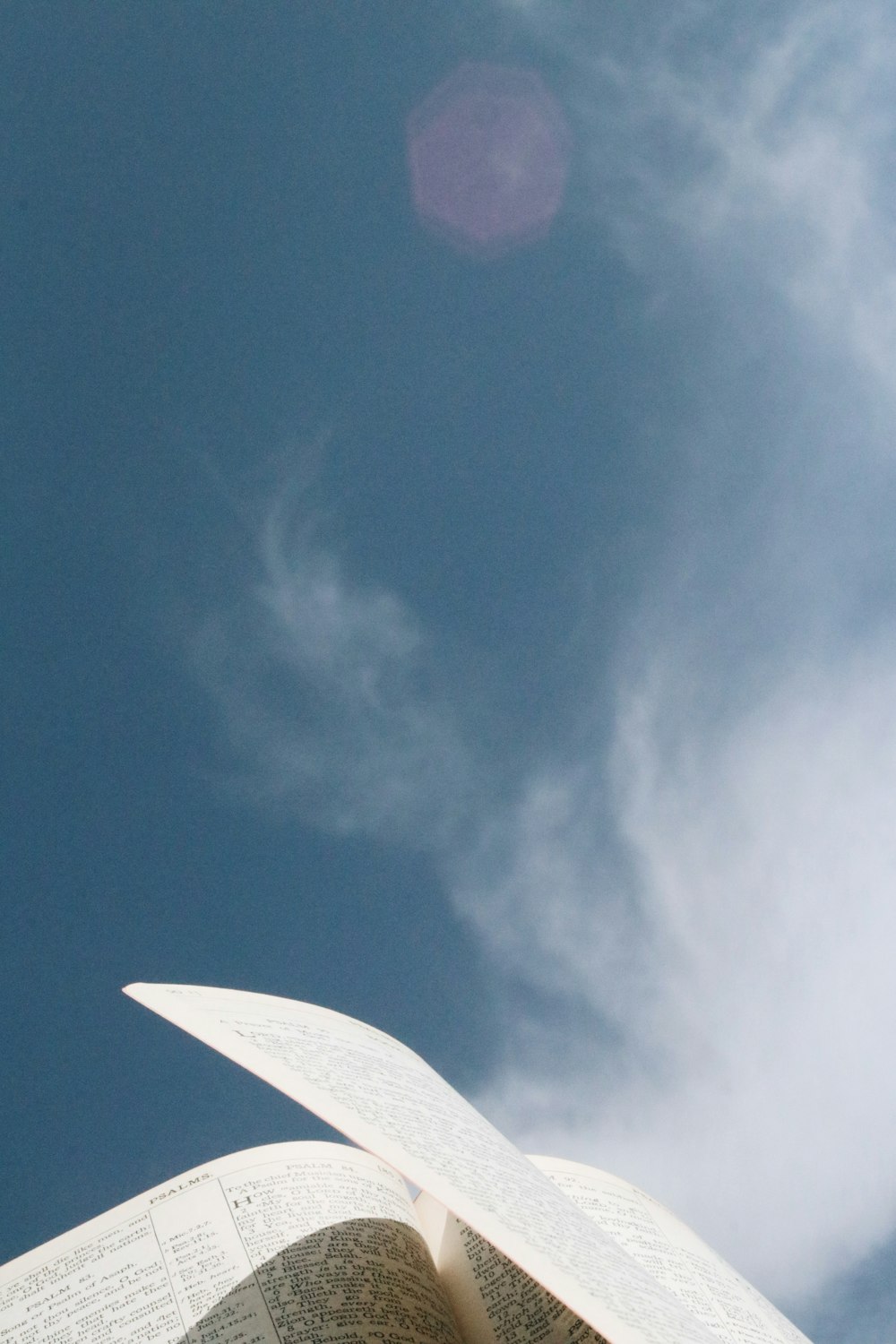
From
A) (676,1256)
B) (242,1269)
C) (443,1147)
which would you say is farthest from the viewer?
(676,1256)

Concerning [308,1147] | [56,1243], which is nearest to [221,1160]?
[308,1147]

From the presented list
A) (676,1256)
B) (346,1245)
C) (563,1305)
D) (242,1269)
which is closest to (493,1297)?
(563,1305)

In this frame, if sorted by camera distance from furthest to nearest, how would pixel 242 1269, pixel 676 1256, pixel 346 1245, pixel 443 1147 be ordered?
pixel 676 1256
pixel 346 1245
pixel 242 1269
pixel 443 1147

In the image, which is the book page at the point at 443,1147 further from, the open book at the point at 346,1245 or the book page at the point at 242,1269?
the book page at the point at 242,1269

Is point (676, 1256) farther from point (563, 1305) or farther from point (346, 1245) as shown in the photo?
point (346, 1245)

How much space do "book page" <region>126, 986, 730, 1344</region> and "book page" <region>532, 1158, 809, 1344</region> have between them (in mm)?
616

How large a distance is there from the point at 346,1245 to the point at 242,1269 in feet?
0.97

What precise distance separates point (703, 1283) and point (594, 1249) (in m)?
1.20

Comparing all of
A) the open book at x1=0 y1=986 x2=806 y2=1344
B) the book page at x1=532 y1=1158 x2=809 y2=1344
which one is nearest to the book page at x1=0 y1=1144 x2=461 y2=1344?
the open book at x1=0 y1=986 x2=806 y2=1344

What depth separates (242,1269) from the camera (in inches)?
102

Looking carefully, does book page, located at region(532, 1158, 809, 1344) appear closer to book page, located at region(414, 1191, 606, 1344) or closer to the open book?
the open book

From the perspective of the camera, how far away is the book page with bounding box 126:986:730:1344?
1.73 meters

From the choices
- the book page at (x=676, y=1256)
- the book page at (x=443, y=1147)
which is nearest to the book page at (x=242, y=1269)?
the book page at (x=443, y=1147)

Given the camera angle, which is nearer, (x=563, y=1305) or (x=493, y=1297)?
(x=563, y=1305)
